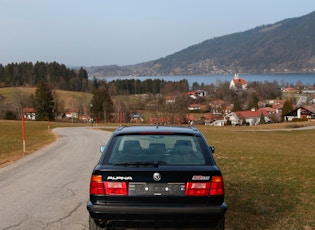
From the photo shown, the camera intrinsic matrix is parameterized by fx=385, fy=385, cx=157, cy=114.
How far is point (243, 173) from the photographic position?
10461 millimetres

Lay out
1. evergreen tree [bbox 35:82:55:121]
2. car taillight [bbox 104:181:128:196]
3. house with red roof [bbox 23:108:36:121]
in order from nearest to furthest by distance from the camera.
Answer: car taillight [bbox 104:181:128:196] < evergreen tree [bbox 35:82:55:121] < house with red roof [bbox 23:108:36:121]

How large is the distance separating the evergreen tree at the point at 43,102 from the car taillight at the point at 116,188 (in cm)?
8594

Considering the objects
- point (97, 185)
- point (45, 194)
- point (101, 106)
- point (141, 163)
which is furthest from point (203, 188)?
point (101, 106)

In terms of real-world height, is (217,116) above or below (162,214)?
below

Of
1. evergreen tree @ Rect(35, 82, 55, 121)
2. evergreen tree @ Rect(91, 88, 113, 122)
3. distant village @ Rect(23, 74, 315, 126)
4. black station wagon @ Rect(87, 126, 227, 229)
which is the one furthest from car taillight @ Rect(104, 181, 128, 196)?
evergreen tree @ Rect(91, 88, 113, 122)

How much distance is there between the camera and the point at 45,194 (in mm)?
8312

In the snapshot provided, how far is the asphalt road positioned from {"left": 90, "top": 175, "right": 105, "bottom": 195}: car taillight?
1514mm

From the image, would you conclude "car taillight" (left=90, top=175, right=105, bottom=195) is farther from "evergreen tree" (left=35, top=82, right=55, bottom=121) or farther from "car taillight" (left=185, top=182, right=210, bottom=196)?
"evergreen tree" (left=35, top=82, right=55, bottom=121)

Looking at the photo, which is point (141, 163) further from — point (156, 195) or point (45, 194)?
→ point (45, 194)

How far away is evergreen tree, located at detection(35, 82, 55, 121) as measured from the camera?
3420 inches

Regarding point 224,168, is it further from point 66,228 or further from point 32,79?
point 32,79

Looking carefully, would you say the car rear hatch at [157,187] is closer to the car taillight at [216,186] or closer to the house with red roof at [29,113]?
the car taillight at [216,186]

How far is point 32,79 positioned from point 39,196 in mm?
148346

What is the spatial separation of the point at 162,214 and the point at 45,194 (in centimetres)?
471
